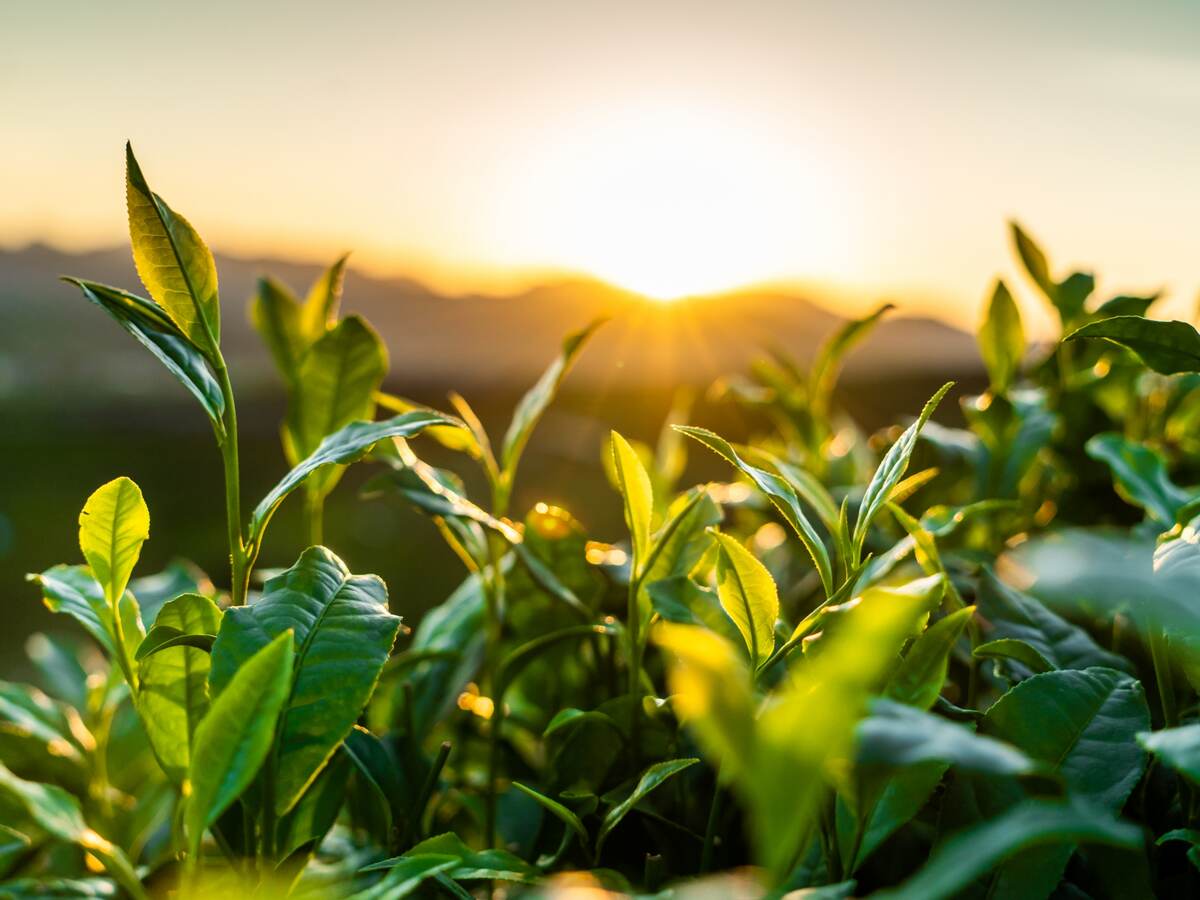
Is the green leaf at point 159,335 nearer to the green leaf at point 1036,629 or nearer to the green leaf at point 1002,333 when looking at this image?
the green leaf at point 1036,629

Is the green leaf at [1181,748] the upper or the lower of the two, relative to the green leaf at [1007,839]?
lower

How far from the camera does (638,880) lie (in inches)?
22.5

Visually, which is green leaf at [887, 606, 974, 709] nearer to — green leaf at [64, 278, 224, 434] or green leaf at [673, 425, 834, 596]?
green leaf at [673, 425, 834, 596]

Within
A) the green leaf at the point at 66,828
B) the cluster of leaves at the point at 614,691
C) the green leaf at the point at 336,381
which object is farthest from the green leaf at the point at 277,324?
the green leaf at the point at 66,828

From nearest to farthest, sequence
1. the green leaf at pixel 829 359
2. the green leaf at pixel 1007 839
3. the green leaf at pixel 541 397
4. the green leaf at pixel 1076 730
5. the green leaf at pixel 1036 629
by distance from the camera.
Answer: the green leaf at pixel 1007 839
the green leaf at pixel 1076 730
the green leaf at pixel 1036 629
the green leaf at pixel 541 397
the green leaf at pixel 829 359

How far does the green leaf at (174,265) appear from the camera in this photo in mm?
509

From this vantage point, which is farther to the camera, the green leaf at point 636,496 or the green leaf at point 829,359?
the green leaf at point 829,359

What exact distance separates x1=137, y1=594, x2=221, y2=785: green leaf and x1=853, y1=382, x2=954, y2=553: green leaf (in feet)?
1.16

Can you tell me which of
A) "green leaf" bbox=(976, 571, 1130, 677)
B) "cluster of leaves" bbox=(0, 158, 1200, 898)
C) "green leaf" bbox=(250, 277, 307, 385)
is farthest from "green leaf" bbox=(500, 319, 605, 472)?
"green leaf" bbox=(976, 571, 1130, 677)

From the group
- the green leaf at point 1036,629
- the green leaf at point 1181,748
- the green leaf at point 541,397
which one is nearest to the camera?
the green leaf at point 1181,748

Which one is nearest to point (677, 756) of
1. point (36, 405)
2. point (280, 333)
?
point (280, 333)

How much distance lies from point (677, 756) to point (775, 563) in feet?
→ 1.27

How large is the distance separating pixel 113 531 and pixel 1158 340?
24.0 inches

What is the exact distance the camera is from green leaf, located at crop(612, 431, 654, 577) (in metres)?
0.55
